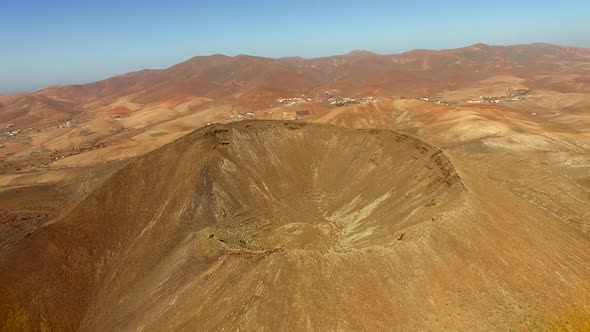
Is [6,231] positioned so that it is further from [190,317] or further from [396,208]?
[396,208]

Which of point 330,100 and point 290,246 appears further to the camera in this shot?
point 330,100

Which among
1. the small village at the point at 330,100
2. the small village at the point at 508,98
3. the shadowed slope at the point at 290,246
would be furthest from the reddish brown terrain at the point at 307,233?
the small village at the point at 330,100

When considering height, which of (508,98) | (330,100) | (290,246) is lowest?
(508,98)

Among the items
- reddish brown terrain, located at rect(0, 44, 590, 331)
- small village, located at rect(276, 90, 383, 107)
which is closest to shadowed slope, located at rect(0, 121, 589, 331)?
reddish brown terrain, located at rect(0, 44, 590, 331)

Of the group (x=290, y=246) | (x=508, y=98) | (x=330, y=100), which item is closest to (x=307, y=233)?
(x=290, y=246)

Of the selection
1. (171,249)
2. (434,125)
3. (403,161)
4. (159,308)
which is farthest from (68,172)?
(434,125)

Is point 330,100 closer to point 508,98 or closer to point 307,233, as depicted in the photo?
point 508,98

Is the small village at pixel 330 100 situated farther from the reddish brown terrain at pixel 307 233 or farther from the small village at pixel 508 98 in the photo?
the reddish brown terrain at pixel 307 233

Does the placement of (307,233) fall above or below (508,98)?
above
